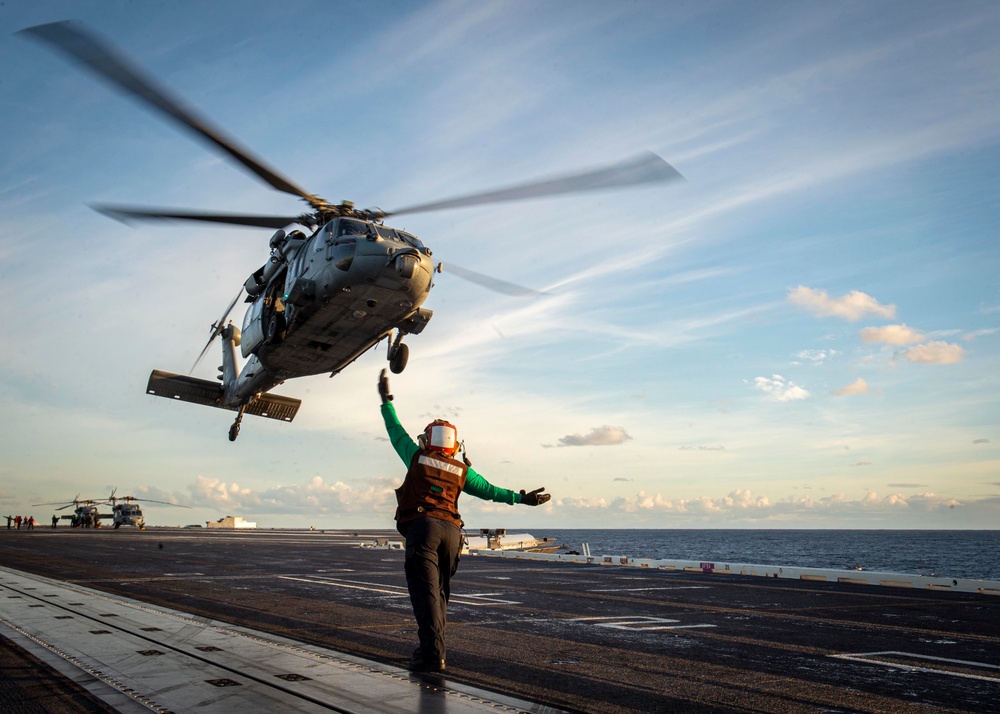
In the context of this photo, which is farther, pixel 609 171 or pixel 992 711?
pixel 609 171

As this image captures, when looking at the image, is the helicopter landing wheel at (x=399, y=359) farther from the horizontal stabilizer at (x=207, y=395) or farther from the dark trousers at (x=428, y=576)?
the dark trousers at (x=428, y=576)

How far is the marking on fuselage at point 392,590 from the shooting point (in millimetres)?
13109

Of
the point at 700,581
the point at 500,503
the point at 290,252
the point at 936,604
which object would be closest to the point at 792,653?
the point at 500,503

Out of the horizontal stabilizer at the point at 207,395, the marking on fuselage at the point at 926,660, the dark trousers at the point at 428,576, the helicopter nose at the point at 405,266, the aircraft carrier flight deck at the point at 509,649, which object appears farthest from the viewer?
the horizontal stabilizer at the point at 207,395

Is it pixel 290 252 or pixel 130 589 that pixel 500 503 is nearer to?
pixel 130 589

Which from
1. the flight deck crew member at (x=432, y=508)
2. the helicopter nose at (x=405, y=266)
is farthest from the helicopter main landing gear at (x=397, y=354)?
the flight deck crew member at (x=432, y=508)

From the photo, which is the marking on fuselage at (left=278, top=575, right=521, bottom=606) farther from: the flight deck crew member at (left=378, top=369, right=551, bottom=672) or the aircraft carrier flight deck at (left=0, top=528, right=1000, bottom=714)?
the flight deck crew member at (left=378, top=369, right=551, bottom=672)

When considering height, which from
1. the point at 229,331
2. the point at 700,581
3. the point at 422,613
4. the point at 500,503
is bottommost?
the point at 700,581

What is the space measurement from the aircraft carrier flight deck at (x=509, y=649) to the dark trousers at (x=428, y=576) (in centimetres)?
37

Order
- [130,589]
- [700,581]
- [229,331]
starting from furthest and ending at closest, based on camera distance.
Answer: [229,331], [700,581], [130,589]

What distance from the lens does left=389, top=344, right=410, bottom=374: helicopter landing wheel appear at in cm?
1891

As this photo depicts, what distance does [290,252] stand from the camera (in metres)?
19.7

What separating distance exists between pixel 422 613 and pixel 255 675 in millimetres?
1500

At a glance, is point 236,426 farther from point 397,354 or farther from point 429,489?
point 429,489
